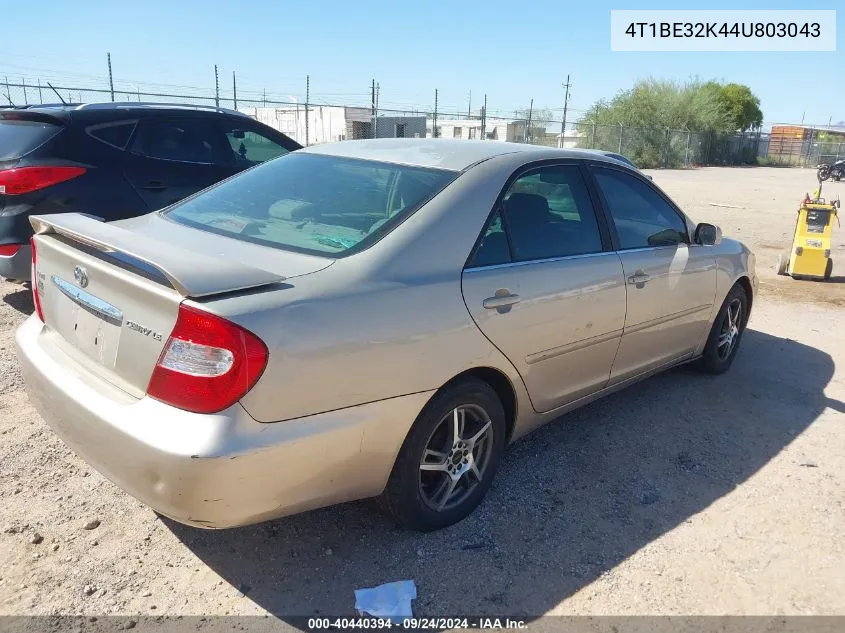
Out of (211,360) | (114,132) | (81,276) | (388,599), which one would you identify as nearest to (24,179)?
(114,132)

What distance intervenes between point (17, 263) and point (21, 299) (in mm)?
970

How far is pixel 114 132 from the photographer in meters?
5.60

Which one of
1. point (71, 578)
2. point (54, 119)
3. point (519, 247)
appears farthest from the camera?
point (54, 119)

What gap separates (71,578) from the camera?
8.26ft

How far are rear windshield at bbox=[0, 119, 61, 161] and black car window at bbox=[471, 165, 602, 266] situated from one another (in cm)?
399

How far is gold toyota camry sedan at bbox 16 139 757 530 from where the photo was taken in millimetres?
2152

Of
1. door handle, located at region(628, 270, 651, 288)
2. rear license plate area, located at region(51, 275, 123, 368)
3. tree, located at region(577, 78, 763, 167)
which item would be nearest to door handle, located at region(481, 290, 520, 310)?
door handle, located at region(628, 270, 651, 288)

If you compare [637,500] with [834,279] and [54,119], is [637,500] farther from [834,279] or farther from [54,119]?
[834,279]

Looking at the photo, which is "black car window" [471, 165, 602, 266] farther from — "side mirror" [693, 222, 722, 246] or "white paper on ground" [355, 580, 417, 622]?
"white paper on ground" [355, 580, 417, 622]

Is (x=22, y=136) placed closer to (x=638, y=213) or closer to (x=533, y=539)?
(x=638, y=213)

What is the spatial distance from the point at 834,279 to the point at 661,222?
5.83 metres

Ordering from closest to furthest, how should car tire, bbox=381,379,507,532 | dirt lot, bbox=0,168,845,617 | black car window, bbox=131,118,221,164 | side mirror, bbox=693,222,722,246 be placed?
dirt lot, bbox=0,168,845,617 → car tire, bbox=381,379,507,532 → side mirror, bbox=693,222,722,246 → black car window, bbox=131,118,221,164

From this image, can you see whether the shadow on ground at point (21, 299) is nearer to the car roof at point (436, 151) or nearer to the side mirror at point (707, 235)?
the car roof at point (436, 151)

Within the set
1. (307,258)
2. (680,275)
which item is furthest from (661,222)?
(307,258)
